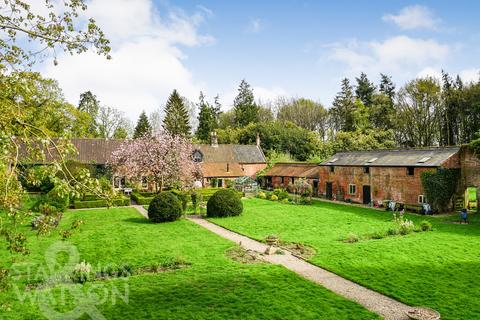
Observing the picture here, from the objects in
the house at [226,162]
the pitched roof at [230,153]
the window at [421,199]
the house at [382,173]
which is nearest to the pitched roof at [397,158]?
the house at [382,173]

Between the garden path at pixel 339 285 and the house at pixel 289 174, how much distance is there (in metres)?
25.0

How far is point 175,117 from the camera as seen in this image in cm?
6750

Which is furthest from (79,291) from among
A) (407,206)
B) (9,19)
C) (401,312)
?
(407,206)

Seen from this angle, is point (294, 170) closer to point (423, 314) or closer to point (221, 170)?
point (221, 170)

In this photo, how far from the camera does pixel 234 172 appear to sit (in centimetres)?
5122

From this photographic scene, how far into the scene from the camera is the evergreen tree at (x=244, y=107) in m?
76.8

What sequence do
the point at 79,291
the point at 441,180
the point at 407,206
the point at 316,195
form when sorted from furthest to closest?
the point at 316,195, the point at 407,206, the point at 441,180, the point at 79,291

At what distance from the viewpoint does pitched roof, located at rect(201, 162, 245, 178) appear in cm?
4944

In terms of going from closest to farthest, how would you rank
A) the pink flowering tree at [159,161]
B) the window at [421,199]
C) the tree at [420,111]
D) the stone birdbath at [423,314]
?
1. the stone birdbath at [423,314]
2. the window at [421,199]
3. the pink flowering tree at [159,161]
4. the tree at [420,111]

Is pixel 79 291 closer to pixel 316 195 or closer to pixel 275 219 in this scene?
pixel 275 219

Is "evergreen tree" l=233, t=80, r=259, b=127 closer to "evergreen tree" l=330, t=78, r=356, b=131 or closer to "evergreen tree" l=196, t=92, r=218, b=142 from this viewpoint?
"evergreen tree" l=196, t=92, r=218, b=142

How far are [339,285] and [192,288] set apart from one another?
5388mm

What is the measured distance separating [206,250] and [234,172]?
1323 inches

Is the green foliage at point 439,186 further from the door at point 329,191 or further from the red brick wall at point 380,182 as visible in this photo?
the door at point 329,191
